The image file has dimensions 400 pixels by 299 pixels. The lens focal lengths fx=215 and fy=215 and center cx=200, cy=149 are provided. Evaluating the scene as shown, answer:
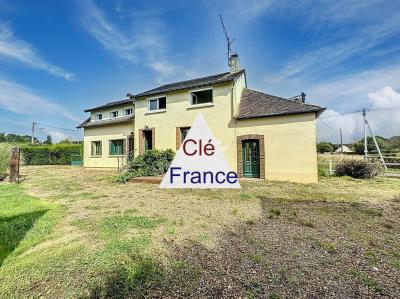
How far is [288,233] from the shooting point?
4.60m

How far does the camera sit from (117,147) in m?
18.7

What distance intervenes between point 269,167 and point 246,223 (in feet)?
25.2

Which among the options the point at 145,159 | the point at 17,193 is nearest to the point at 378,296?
the point at 17,193

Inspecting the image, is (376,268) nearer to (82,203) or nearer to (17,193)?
(82,203)

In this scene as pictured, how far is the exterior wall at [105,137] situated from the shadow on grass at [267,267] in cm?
1508

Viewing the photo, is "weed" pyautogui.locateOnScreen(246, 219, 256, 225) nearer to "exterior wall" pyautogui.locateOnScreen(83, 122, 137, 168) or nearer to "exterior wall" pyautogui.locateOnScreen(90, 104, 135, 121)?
"exterior wall" pyautogui.locateOnScreen(83, 122, 137, 168)

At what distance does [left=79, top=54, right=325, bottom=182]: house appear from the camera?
11594 millimetres

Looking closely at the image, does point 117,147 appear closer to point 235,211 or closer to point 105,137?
point 105,137

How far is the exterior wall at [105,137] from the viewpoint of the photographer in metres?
18.0

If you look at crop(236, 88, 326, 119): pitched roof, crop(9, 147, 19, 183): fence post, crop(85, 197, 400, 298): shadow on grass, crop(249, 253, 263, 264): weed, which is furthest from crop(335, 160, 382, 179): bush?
crop(9, 147, 19, 183): fence post

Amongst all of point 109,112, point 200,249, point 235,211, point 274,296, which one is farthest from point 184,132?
point 274,296

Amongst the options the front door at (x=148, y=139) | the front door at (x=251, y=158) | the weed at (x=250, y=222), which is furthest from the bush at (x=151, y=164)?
the weed at (x=250, y=222)

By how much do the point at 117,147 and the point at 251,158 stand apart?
11.7 meters

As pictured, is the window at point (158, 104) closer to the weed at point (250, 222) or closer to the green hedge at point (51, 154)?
the weed at point (250, 222)
